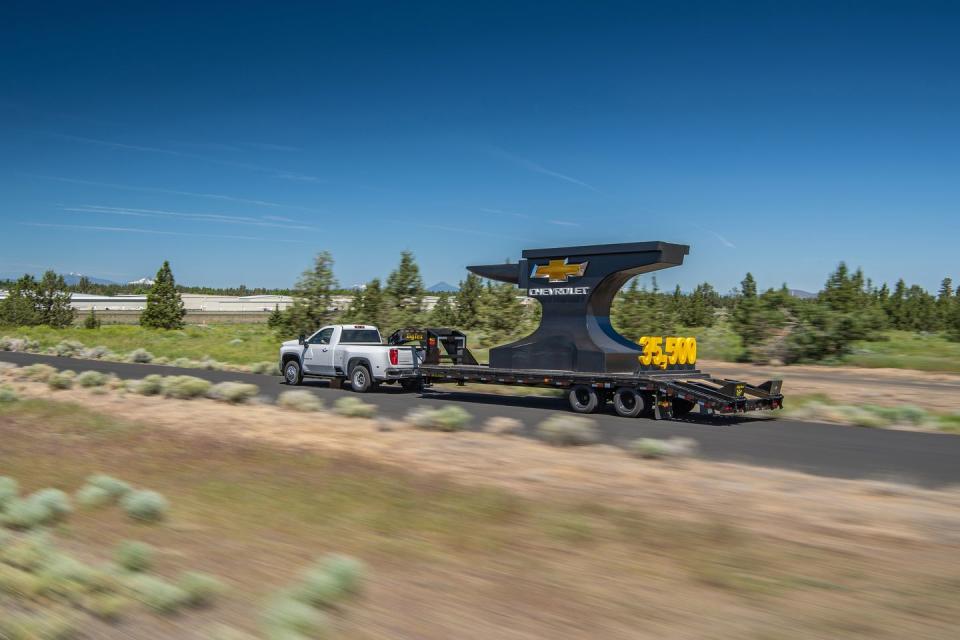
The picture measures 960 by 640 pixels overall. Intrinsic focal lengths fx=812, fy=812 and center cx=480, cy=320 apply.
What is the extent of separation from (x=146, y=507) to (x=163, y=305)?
2715 inches

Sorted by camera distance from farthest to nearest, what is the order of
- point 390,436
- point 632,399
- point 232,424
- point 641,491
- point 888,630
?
point 632,399 → point 232,424 → point 390,436 → point 641,491 → point 888,630

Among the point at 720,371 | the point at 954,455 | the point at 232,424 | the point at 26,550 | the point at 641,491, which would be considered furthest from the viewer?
the point at 720,371

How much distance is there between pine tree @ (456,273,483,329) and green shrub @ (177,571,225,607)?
53.4 meters

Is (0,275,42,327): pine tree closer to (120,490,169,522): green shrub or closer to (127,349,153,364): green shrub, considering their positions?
(127,349,153,364): green shrub

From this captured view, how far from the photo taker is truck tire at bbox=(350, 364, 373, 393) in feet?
77.6

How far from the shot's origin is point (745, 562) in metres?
6.79

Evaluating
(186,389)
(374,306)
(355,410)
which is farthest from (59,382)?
(374,306)

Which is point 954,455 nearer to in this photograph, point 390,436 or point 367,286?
point 390,436

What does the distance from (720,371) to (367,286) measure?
75.5 feet

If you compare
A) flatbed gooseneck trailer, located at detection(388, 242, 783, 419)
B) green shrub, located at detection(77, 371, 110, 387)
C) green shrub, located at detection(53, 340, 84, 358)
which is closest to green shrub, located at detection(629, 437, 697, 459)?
flatbed gooseneck trailer, located at detection(388, 242, 783, 419)

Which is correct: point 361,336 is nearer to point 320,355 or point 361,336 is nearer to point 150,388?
point 320,355

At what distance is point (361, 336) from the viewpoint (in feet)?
83.2

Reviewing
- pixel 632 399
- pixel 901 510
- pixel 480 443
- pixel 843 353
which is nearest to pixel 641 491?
pixel 901 510

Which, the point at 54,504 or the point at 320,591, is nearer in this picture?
the point at 320,591
